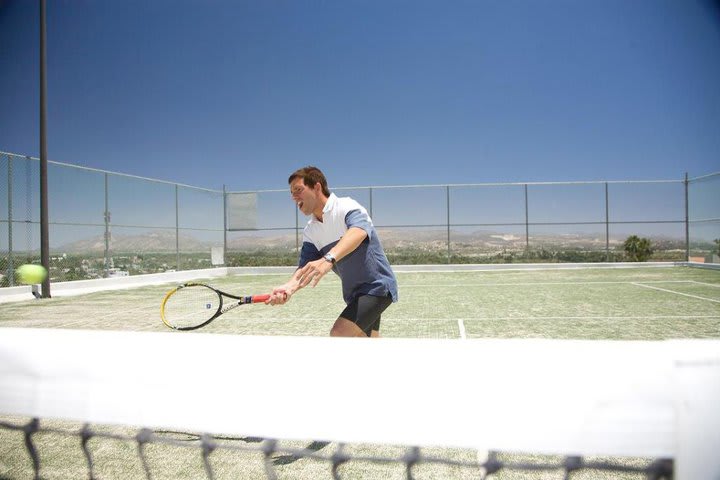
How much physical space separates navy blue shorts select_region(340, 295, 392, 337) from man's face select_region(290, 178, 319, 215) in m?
0.69

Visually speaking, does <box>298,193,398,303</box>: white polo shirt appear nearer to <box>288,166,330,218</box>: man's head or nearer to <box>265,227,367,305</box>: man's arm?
<box>288,166,330,218</box>: man's head

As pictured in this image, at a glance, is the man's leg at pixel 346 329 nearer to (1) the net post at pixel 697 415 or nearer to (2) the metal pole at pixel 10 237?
(1) the net post at pixel 697 415

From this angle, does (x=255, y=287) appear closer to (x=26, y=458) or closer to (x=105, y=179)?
(x=105, y=179)

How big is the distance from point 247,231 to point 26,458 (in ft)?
58.0

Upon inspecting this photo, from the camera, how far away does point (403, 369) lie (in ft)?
4.01

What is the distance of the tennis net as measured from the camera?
1.08 meters

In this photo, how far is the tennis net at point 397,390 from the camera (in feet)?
3.55

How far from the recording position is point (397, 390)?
1220mm

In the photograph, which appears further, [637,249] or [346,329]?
[637,249]

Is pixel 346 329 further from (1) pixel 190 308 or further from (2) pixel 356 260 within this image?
(1) pixel 190 308

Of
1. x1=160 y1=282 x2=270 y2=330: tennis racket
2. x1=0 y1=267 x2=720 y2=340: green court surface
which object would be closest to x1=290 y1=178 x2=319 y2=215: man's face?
x1=0 y1=267 x2=720 y2=340: green court surface

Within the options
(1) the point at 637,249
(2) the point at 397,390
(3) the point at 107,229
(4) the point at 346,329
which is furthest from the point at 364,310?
(1) the point at 637,249

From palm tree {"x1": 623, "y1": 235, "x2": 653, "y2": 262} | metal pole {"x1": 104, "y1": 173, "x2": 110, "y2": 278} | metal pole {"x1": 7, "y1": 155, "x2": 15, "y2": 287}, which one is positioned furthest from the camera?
palm tree {"x1": 623, "y1": 235, "x2": 653, "y2": 262}

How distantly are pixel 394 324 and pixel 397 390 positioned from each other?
22.1ft
